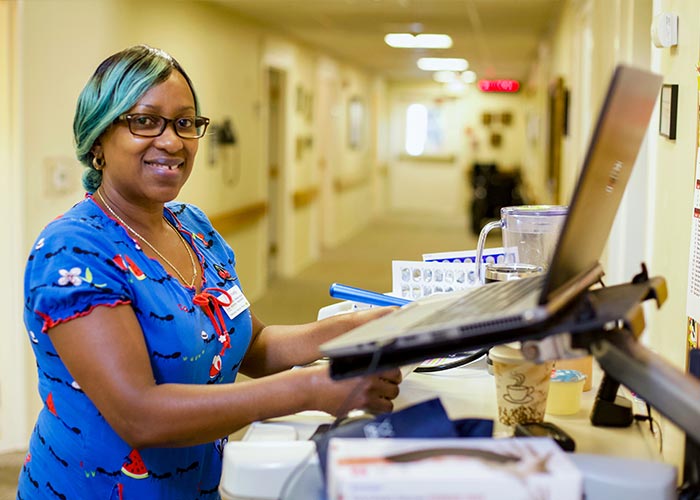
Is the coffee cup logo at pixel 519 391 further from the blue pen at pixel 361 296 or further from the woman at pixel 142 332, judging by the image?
the blue pen at pixel 361 296

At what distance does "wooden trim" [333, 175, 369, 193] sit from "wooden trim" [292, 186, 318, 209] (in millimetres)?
1367

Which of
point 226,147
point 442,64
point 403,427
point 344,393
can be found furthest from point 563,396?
point 442,64

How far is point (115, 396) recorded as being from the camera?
55.2 inches

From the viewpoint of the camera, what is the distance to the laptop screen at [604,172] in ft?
3.32

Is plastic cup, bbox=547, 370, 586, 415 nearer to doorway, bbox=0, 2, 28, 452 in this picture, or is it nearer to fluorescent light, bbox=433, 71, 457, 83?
doorway, bbox=0, 2, 28, 452

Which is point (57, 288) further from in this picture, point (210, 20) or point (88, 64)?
point (210, 20)

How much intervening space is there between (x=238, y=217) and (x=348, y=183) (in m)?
6.14

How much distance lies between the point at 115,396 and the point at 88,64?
372 cm

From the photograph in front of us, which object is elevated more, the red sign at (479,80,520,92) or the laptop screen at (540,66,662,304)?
the red sign at (479,80,520,92)

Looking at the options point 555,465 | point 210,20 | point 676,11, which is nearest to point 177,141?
point 555,465

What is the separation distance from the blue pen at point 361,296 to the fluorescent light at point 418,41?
7198mm

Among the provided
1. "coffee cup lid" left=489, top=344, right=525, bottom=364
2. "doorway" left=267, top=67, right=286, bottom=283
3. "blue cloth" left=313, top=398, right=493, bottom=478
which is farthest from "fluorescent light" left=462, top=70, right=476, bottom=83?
"blue cloth" left=313, top=398, right=493, bottom=478

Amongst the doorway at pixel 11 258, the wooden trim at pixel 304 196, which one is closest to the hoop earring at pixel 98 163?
the doorway at pixel 11 258

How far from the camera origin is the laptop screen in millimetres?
1012
